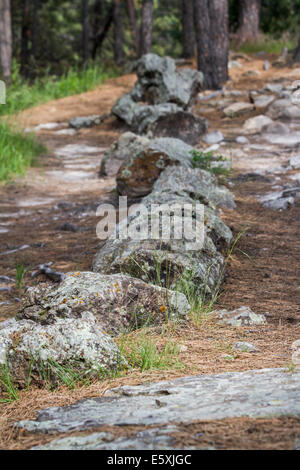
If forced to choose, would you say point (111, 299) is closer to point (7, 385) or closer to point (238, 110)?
point (7, 385)

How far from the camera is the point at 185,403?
1939mm

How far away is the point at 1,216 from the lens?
6059 millimetres

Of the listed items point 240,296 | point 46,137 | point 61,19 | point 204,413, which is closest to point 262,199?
point 240,296

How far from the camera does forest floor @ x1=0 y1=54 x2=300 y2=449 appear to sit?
1.84 metres

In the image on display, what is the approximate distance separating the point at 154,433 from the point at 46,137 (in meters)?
9.24

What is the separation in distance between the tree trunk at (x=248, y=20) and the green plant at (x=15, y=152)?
9702mm

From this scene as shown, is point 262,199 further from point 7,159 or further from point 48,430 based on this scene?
point 48,430

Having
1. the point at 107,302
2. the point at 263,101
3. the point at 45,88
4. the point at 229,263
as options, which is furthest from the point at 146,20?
the point at 107,302

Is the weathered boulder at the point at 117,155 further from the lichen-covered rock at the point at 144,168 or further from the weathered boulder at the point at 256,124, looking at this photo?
the weathered boulder at the point at 256,124

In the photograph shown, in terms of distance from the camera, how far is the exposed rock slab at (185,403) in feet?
5.96

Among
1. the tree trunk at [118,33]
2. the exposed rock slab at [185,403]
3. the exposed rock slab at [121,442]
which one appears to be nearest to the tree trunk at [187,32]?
the tree trunk at [118,33]

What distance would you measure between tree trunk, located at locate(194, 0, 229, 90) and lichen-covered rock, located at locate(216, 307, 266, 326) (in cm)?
1004

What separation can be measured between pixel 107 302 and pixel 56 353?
621 mm

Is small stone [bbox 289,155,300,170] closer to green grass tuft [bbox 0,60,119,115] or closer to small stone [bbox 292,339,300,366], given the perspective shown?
small stone [bbox 292,339,300,366]
